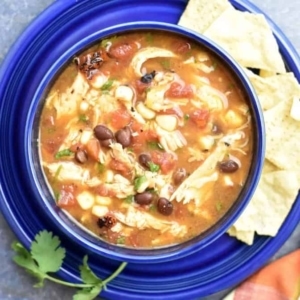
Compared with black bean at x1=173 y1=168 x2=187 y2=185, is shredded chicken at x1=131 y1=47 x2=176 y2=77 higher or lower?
higher

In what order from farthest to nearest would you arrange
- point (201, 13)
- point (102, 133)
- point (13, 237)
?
1. point (13, 237)
2. point (201, 13)
3. point (102, 133)

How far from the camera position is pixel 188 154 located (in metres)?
2.67

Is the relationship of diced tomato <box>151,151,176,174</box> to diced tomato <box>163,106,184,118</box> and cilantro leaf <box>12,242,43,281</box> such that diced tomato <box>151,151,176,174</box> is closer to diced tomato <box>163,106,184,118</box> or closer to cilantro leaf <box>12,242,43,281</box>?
diced tomato <box>163,106,184,118</box>

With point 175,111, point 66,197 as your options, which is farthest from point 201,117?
point 66,197

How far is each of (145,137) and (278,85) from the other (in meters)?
0.56

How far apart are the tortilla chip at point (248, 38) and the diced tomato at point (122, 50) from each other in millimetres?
320

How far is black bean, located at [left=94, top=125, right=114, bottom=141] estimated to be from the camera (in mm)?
2592

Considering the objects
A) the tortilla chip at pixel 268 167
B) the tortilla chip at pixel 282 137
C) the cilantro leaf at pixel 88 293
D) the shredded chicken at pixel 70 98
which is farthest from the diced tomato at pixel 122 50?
the cilantro leaf at pixel 88 293

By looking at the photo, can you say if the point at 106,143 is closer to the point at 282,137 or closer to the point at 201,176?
the point at 201,176

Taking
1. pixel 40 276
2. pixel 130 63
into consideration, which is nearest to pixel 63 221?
pixel 40 276

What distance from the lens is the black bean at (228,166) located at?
8.66 ft

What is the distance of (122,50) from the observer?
2.63 m

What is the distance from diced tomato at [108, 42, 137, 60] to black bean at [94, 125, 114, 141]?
0.86ft

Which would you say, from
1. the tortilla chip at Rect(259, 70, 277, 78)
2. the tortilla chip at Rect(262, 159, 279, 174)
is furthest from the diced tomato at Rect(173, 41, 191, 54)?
the tortilla chip at Rect(262, 159, 279, 174)
